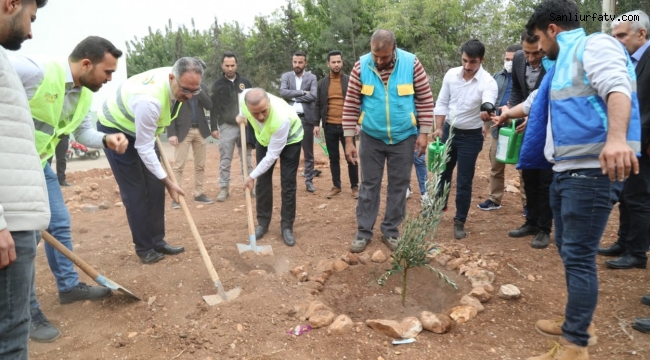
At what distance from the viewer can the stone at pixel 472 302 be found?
2.93m

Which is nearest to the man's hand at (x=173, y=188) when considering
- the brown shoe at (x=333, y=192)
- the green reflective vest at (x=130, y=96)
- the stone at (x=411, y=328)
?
the green reflective vest at (x=130, y=96)

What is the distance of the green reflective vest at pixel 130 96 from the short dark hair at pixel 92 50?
620 mm

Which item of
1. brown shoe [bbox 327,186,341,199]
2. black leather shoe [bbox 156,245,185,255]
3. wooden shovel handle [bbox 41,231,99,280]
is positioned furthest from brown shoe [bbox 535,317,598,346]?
brown shoe [bbox 327,186,341,199]

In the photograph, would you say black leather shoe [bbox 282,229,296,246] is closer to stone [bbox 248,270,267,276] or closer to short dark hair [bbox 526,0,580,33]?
stone [bbox 248,270,267,276]

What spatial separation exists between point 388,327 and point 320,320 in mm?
413

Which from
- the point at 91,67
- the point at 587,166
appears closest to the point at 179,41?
the point at 91,67

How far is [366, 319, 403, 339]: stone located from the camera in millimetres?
2631

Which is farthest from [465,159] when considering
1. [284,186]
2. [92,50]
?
[92,50]

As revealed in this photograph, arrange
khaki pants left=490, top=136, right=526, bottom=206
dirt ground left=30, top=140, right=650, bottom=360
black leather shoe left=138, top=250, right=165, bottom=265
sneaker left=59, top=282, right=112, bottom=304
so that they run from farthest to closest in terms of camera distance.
Result: khaki pants left=490, top=136, right=526, bottom=206
black leather shoe left=138, top=250, right=165, bottom=265
sneaker left=59, top=282, right=112, bottom=304
dirt ground left=30, top=140, right=650, bottom=360

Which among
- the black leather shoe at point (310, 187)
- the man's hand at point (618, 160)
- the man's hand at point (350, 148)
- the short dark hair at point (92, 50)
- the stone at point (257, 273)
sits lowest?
the stone at point (257, 273)

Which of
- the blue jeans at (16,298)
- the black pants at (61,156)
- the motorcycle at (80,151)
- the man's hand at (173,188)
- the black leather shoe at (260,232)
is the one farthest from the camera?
the motorcycle at (80,151)

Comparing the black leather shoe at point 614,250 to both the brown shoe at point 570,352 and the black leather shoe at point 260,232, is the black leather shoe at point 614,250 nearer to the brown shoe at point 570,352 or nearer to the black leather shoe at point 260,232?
the brown shoe at point 570,352

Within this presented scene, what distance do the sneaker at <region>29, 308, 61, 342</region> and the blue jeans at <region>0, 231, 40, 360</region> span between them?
1371 millimetres

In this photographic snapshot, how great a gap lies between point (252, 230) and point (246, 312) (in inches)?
48.5
